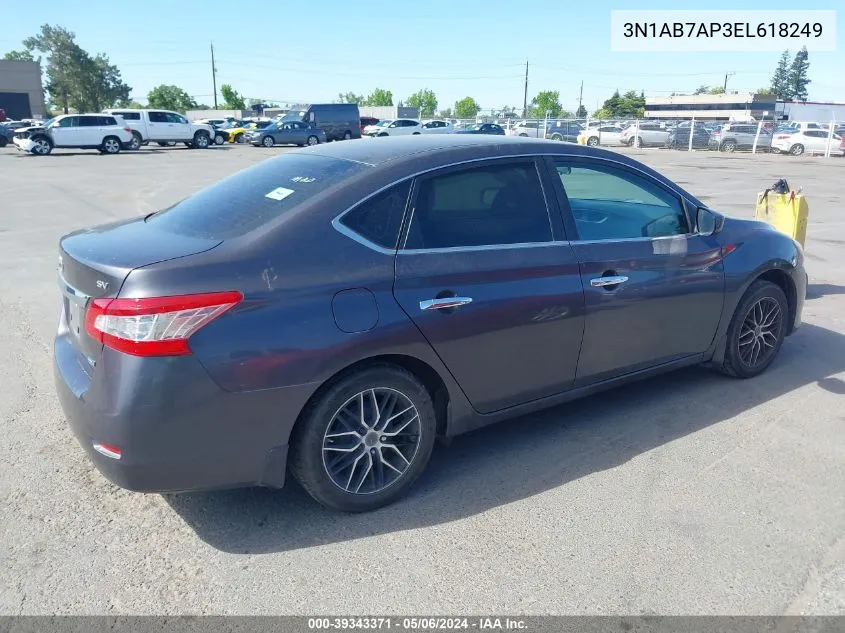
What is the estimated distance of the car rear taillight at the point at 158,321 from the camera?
2.63m

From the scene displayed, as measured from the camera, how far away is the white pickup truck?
35906mm

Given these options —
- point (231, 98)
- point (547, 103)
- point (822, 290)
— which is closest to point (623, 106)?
point (547, 103)

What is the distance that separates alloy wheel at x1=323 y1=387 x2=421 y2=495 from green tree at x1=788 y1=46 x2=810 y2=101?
142028 mm

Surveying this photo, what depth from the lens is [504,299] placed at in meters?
3.41

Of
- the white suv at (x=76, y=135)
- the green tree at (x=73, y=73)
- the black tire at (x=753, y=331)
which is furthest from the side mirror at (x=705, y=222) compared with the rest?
the green tree at (x=73, y=73)

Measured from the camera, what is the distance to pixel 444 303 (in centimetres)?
321

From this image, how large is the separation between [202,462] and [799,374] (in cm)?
425

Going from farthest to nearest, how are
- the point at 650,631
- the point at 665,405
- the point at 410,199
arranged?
the point at 665,405
the point at 410,199
the point at 650,631

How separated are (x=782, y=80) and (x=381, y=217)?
5712 inches

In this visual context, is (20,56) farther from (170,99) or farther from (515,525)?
(515,525)

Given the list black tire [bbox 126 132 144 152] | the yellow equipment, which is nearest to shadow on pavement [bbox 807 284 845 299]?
the yellow equipment

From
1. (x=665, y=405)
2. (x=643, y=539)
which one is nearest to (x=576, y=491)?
(x=643, y=539)

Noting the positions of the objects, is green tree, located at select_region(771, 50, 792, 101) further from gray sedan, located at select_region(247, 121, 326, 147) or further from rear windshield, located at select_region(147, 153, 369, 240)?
rear windshield, located at select_region(147, 153, 369, 240)

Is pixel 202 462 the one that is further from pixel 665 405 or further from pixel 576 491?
pixel 665 405
